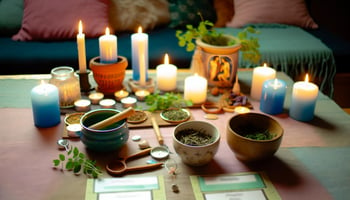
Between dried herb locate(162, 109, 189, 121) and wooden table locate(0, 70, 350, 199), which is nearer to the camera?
wooden table locate(0, 70, 350, 199)

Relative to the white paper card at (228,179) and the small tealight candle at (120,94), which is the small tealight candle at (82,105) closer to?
the small tealight candle at (120,94)

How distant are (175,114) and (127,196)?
448 mm

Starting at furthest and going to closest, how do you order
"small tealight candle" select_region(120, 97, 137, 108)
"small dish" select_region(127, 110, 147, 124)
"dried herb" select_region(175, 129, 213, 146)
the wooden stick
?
1. "small tealight candle" select_region(120, 97, 137, 108)
2. "small dish" select_region(127, 110, 147, 124)
3. the wooden stick
4. "dried herb" select_region(175, 129, 213, 146)

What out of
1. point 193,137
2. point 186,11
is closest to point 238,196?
point 193,137

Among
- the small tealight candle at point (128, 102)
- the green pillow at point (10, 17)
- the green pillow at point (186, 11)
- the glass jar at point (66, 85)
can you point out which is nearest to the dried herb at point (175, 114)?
the small tealight candle at point (128, 102)

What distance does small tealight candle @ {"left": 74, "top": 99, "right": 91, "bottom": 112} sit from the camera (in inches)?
53.7

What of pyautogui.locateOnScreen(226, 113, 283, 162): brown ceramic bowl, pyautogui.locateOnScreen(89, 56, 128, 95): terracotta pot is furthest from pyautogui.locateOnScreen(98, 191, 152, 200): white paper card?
pyautogui.locateOnScreen(89, 56, 128, 95): terracotta pot

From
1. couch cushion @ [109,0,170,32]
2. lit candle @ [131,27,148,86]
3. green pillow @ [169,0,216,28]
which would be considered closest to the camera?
lit candle @ [131,27,148,86]

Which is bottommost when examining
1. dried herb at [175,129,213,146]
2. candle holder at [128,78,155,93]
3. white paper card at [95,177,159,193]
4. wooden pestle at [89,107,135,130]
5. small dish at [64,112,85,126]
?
white paper card at [95,177,159,193]

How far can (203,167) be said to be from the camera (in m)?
1.08

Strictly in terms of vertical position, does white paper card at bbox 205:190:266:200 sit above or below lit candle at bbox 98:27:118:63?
below

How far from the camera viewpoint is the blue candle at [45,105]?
124 cm

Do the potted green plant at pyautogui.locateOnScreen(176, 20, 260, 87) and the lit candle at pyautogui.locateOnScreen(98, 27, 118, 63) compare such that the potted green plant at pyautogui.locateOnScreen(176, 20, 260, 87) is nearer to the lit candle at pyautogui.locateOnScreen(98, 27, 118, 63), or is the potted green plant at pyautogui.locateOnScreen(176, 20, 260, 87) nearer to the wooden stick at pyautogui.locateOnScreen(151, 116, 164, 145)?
the lit candle at pyautogui.locateOnScreen(98, 27, 118, 63)

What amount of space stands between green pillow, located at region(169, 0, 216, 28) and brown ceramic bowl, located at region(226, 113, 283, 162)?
160 cm
